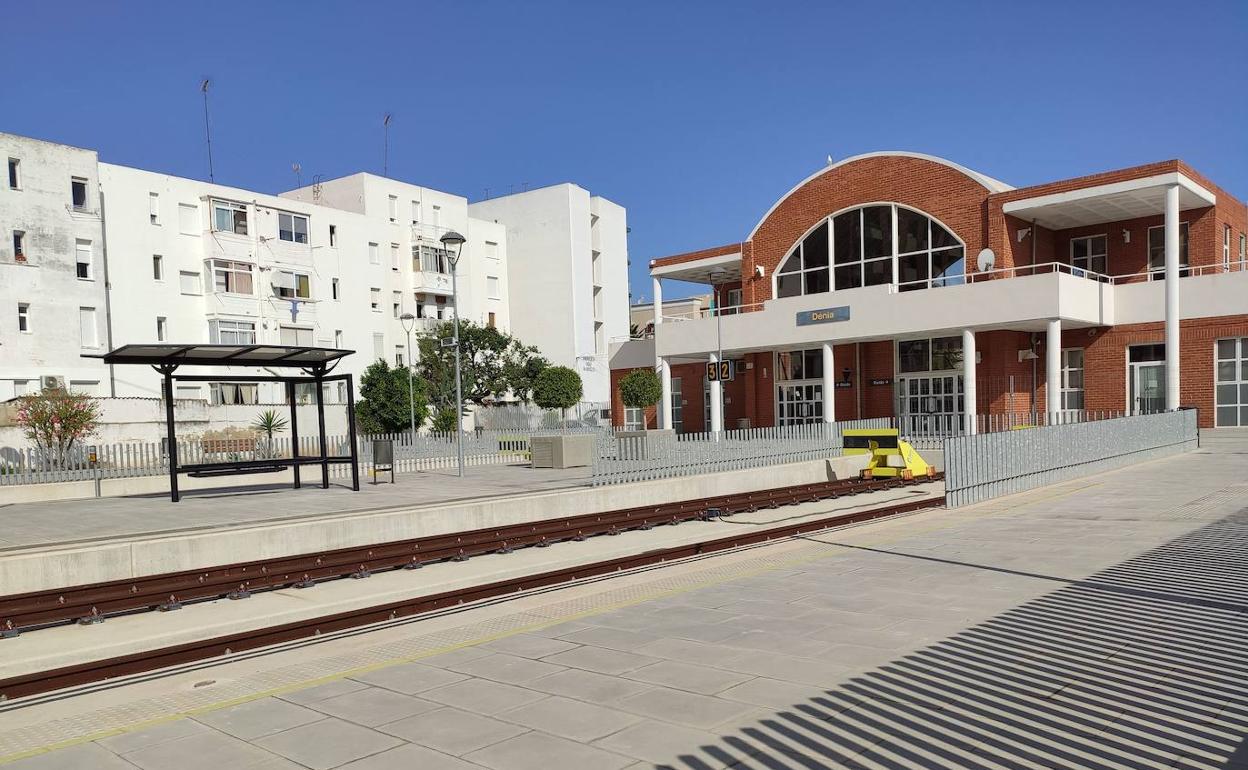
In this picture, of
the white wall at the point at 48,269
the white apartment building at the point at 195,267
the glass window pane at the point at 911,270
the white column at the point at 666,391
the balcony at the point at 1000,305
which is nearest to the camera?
the balcony at the point at 1000,305

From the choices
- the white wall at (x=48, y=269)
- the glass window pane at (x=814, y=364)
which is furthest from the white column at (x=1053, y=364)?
the white wall at (x=48, y=269)

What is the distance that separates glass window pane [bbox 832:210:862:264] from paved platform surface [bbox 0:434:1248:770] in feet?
97.7

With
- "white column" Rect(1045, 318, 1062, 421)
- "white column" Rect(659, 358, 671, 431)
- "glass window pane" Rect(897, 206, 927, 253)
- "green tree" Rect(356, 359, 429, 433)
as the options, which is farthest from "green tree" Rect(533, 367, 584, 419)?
"white column" Rect(1045, 318, 1062, 421)

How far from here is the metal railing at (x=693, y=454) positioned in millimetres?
19281

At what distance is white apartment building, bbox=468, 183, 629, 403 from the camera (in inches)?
2527

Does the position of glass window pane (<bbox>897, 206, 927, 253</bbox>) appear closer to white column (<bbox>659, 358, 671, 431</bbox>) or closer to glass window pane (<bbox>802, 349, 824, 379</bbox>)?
glass window pane (<bbox>802, 349, 824, 379</bbox>)

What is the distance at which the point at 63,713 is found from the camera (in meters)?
6.15

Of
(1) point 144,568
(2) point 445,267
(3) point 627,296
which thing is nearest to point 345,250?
(2) point 445,267

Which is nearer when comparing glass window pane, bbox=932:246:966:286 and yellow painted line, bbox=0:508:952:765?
yellow painted line, bbox=0:508:952:765

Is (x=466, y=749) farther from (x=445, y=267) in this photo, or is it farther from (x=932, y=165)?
(x=445, y=267)

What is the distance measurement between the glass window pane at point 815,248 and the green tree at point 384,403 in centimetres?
1938

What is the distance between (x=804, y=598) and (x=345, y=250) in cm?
4793

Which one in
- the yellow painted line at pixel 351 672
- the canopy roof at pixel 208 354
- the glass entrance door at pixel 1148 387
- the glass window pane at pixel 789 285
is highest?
the glass window pane at pixel 789 285

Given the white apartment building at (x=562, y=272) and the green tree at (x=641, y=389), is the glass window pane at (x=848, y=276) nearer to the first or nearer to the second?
the green tree at (x=641, y=389)
